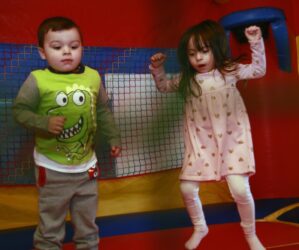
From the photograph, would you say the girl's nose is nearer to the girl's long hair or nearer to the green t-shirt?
the girl's long hair

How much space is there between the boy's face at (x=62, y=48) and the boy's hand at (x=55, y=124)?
0.11m

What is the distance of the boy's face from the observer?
35.1 inches

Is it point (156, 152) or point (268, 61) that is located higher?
point (268, 61)

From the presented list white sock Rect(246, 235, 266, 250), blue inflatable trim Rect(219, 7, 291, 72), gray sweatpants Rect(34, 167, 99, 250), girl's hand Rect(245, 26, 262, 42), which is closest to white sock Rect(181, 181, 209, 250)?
white sock Rect(246, 235, 266, 250)

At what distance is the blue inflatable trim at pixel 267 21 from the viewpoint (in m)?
1.26

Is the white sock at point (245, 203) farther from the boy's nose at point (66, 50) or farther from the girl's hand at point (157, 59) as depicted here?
the boy's nose at point (66, 50)

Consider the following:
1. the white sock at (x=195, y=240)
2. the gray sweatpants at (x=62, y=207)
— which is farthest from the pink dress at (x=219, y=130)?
the gray sweatpants at (x=62, y=207)

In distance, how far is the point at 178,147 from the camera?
1.45m

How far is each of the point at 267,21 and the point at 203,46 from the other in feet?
1.16

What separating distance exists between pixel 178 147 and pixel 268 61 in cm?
37

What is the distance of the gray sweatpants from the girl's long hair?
31cm

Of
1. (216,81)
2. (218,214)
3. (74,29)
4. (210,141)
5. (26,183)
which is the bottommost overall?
(218,214)

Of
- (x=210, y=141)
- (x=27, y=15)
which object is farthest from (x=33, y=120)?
(x=27, y=15)

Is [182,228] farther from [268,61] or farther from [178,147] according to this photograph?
[268,61]
